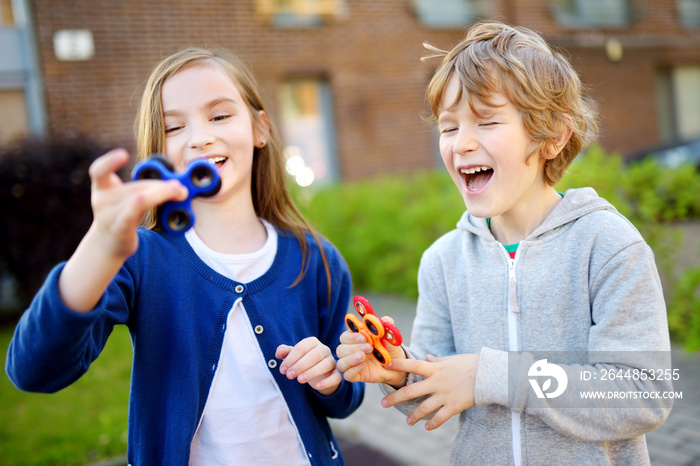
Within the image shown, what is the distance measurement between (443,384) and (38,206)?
655cm

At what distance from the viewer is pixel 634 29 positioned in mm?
13109

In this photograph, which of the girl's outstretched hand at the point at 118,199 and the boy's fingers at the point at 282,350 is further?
the boy's fingers at the point at 282,350

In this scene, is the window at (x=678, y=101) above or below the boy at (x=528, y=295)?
above

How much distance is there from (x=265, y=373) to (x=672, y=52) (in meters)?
15.1

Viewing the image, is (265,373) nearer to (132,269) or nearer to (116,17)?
(132,269)

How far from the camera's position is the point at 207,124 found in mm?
1669

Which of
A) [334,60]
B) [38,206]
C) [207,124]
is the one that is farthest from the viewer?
[334,60]

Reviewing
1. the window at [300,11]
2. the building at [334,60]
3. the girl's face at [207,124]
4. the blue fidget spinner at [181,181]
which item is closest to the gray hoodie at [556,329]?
the girl's face at [207,124]

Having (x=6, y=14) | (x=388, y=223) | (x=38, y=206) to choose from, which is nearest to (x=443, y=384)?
(x=388, y=223)

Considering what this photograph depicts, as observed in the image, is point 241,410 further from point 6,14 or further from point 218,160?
point 6,14

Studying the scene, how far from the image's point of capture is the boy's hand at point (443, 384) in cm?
147

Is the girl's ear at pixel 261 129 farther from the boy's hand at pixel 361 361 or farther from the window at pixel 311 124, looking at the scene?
the window at pixel 311 124

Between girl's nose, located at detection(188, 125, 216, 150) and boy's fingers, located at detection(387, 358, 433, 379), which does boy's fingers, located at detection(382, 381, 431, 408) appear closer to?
boy's fingers, located at detection(387, 358, 433, 379)

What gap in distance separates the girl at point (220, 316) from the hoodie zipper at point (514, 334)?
0.47 meters
